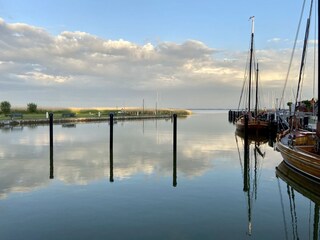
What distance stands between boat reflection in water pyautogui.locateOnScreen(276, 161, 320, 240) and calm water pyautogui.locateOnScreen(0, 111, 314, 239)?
10cm

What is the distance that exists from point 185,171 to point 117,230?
36.3ft

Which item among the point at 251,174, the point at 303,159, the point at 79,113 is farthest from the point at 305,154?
the point at 79,113

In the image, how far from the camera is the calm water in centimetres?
1102

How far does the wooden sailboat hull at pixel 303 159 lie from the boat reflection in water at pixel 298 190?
383 millimetres

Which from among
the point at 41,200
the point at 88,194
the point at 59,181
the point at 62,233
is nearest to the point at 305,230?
the point at 62,233

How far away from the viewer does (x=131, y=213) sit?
1282 cm

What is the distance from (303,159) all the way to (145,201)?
9.42 metres

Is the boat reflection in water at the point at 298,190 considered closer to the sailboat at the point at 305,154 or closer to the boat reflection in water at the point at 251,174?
the sailboat at the point at 305,154

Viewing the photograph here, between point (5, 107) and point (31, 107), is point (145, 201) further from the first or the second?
point (31, 107)

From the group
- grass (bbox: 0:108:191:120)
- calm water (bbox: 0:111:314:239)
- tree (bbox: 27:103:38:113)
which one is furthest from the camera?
tree (bbox: 27:103:38:113)

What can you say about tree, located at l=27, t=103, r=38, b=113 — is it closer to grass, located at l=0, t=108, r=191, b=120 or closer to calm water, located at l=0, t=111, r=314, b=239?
grass, located at l=0, t=108, r=191, b=120

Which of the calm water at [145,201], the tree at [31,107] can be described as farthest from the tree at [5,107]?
the calm water at [145,201]

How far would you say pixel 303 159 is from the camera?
1869 cm

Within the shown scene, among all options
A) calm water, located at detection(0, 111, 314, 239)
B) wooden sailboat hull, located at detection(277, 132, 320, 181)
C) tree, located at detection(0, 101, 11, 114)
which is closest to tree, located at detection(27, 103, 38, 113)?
tree, located at detection(0, 101, 11, 114)
